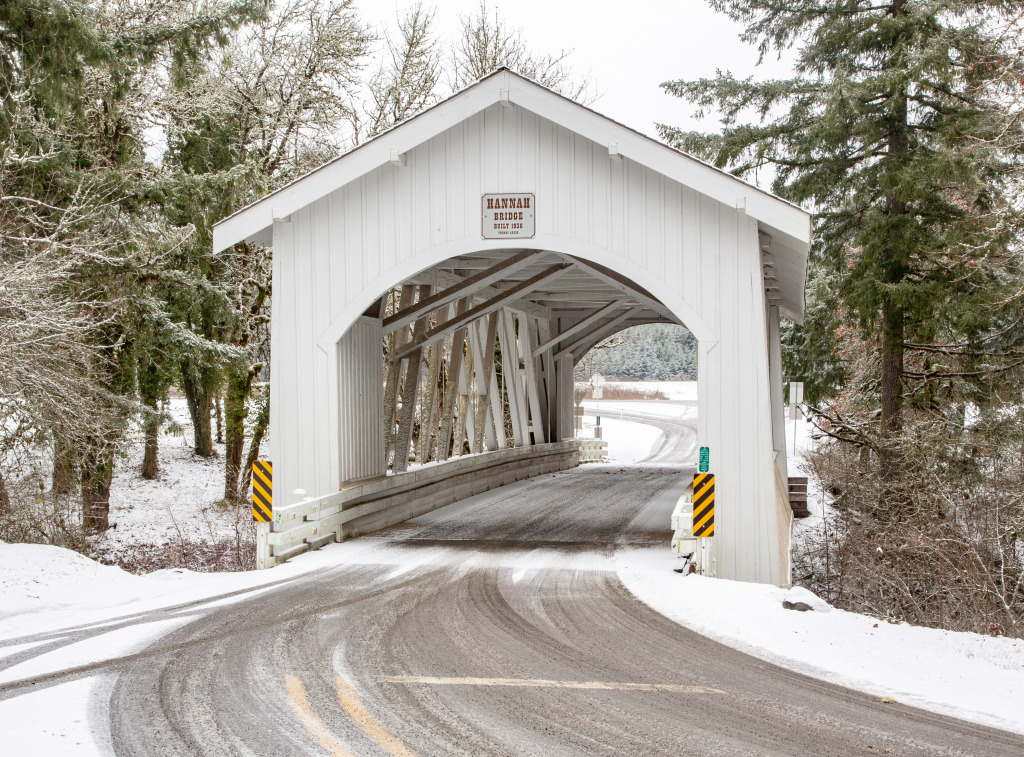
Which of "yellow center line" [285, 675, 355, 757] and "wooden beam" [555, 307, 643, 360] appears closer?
"yellow center line" [285, 675, 355, 757]

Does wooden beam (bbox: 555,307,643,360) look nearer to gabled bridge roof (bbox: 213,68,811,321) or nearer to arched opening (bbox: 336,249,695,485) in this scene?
arched opening (bbox: 336,249,695,485)

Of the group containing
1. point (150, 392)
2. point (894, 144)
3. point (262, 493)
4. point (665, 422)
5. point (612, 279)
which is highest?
point (894, 144)

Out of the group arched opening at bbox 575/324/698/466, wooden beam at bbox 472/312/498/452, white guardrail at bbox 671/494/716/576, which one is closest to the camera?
white guardrail at bbox 671/494/716/576

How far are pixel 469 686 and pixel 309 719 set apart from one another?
93cm

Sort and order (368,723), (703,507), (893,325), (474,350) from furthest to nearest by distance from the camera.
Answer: (474,350), (893,325), (703,507), (368,723)

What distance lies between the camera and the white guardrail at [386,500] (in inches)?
353

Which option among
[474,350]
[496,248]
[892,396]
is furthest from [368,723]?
[892,396]

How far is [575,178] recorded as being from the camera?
959 centimetres

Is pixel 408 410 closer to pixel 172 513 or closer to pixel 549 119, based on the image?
pixel 549 119

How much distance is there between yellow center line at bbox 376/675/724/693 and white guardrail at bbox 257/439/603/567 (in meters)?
3.99

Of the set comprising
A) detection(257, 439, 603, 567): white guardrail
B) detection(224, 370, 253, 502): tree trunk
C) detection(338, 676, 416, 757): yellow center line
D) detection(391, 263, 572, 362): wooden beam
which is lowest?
detection(338, 676, 416, 757): yellow center line

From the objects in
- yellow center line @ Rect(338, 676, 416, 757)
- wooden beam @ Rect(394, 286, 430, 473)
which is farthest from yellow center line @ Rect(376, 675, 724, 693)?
wooden beam @ Rect(394, 286, 430, 473)

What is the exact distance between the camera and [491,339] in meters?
15.4

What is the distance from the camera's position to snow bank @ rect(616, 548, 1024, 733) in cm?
488
